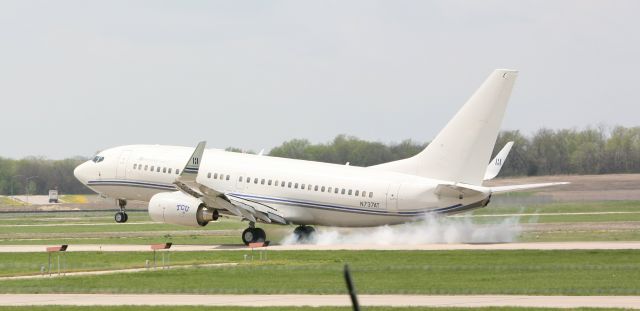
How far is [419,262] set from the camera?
4797 cm

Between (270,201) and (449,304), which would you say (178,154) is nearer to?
(270,201)

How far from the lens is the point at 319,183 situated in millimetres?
62312

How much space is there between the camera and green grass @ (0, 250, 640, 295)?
38.2m

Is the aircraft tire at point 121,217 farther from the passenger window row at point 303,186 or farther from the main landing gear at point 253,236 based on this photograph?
the main landing gear at point 253,236

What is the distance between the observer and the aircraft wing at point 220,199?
58.5 m

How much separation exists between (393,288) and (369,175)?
74.5 ft

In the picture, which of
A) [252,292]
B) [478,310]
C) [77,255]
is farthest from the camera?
[77,255]

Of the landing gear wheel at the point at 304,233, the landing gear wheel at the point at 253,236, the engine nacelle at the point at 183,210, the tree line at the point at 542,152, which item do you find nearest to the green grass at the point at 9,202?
the tree line at the point at 542,152

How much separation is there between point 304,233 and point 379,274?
2163 centimetres

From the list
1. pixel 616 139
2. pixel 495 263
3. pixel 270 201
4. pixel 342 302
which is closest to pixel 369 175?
pixel 270 201

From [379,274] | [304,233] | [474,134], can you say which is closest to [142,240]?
[304,233]

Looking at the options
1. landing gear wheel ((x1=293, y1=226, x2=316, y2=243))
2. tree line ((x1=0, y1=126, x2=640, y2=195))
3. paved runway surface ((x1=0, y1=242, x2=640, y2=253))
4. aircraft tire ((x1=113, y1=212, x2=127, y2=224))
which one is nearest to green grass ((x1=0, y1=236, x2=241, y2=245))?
aircraft tire ((x1=113, y1=212, x2=127, y2=224))

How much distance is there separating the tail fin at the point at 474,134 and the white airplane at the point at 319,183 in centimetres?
4

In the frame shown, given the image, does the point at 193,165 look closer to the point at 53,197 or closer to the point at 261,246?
the point at 261,246
